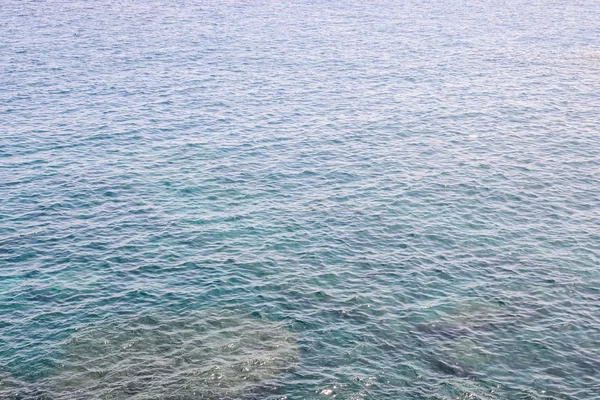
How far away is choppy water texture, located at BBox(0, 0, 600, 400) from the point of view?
55344mm

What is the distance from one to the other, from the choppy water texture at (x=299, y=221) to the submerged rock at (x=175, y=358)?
0.18 meters

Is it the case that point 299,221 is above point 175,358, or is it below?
below

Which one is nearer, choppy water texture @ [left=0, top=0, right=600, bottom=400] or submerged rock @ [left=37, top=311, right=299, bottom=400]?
submerged rock @ [left=37, top=311, right=299, bottom=400]

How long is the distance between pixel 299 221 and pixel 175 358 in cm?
2685

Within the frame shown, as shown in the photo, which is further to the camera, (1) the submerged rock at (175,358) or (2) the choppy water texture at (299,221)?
(2) the choppy water texture at (299,221)

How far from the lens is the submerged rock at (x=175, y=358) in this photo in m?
52.2

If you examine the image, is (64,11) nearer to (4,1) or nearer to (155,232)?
(4,1)

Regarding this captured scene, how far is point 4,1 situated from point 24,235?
5357 inches

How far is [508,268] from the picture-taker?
225ft

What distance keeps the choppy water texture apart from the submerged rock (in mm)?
178

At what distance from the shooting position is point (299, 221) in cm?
7794

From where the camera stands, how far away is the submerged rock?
2057 inches

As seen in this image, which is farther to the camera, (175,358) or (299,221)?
(299,221)

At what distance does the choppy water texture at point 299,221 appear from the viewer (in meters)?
55.3
